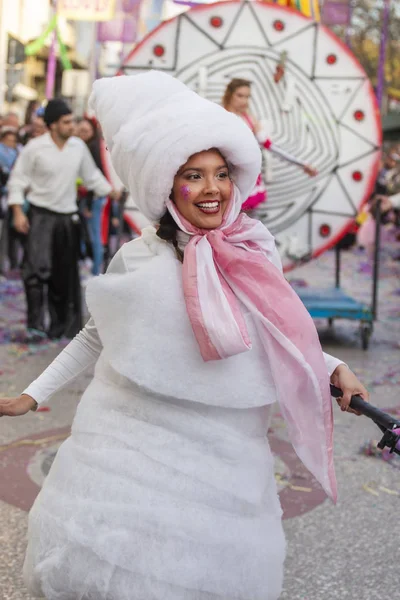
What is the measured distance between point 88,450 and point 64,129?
205 inches

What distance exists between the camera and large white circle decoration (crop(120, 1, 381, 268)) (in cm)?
807

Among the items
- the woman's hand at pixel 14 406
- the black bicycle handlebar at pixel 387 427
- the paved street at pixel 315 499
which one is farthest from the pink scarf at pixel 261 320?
the paved street at pixel 315 499

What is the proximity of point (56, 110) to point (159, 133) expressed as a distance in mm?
4974

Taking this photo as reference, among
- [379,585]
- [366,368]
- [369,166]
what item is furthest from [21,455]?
[369,166]

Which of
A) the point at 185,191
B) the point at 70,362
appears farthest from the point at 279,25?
the point at 70,362

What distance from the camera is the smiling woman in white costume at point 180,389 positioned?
238 cm

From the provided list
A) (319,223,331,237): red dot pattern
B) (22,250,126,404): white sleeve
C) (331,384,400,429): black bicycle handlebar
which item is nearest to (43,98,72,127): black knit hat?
(319,223,331,237): red dot pattern

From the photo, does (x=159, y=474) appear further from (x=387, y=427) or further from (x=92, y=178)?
(x=92, y=178)

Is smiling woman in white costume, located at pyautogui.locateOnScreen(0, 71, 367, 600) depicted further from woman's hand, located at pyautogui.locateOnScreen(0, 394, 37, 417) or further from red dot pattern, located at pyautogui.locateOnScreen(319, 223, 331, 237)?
red dot pattern, located at pyautogui.locateOnScreen(319, 223, 331, 237)

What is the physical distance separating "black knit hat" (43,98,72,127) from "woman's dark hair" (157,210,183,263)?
4853 millimetres

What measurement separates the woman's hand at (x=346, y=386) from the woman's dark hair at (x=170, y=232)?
53cm

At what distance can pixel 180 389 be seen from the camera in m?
2.50

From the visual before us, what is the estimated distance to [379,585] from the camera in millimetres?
3357

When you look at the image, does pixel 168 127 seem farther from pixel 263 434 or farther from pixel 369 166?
pixel 369 166
